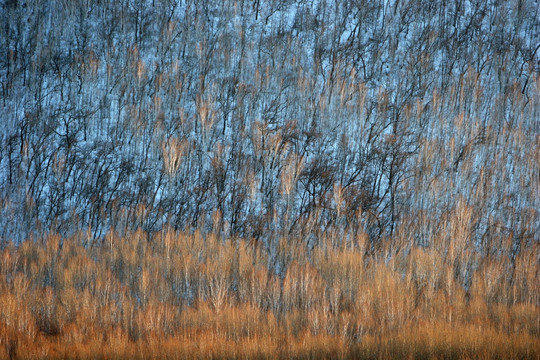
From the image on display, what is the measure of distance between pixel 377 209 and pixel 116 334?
12.3 metres

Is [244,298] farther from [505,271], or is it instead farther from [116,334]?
[505,271]

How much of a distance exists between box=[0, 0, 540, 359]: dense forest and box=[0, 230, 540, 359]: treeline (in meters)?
0.07

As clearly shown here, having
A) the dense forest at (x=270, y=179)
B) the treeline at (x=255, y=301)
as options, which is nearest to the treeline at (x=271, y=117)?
the dense forest at (x=270, y=179)

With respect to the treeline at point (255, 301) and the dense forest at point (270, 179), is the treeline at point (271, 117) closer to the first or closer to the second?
the dense forest at point (270, 179)

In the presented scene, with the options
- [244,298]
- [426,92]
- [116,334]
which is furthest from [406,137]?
[116,334]

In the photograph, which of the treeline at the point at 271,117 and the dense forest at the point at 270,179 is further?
the treeline at the point at 271,117

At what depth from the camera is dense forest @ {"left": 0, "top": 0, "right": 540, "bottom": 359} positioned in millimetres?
14414

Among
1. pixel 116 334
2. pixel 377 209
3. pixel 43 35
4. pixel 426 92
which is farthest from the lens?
pixel 43 35

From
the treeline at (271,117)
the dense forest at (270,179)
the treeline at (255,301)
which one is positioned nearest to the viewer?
the treeline at (255,301)

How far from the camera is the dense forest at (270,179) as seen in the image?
14.4 metres

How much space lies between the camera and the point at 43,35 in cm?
2684

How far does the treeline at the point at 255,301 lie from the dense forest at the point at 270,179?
0.25 ft

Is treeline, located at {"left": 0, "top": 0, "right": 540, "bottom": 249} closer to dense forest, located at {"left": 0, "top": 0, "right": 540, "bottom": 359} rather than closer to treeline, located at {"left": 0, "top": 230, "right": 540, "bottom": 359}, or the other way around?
dense forest, located at {"left": 0, "top": 0, "right": 540, "bottom": 359}

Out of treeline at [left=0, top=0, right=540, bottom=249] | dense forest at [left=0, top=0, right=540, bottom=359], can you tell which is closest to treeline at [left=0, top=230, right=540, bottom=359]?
dense forest at [left=0, top=0, right=540, bottom=359]
